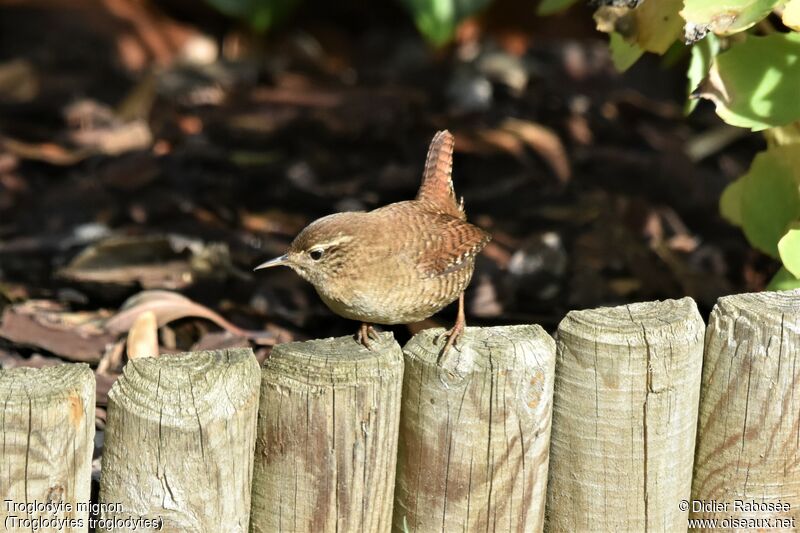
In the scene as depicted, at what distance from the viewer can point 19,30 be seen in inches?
285

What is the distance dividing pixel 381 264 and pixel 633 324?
0.78 meters

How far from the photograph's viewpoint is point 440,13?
622 centimetres

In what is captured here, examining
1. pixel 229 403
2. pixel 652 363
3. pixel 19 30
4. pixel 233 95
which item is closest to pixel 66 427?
pixel 229 403

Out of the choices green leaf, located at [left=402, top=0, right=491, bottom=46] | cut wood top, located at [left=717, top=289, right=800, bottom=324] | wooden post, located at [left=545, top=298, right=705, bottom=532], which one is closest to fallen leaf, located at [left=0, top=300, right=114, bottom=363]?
wooden post, located at [left=545, top=298, right=705, bottom=532]

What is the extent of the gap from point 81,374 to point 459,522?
3.48ft

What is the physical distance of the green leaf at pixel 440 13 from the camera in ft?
20.4

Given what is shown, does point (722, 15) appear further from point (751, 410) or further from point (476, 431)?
point (476, 431)

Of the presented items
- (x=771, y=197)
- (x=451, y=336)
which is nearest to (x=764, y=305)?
(x=771, y=197)

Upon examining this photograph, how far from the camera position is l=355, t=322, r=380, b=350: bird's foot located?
286 centimetres

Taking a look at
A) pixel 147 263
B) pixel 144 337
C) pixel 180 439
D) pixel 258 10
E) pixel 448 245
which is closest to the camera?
pixel 180 439

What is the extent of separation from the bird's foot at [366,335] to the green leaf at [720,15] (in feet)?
3.83

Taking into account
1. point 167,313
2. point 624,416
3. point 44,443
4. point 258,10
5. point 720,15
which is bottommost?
point 44,443

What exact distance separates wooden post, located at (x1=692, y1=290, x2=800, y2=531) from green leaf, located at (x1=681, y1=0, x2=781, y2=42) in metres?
0.73

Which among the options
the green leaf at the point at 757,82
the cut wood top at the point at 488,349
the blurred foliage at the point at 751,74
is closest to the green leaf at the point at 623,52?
the blurred foliage at the point at 751,74
